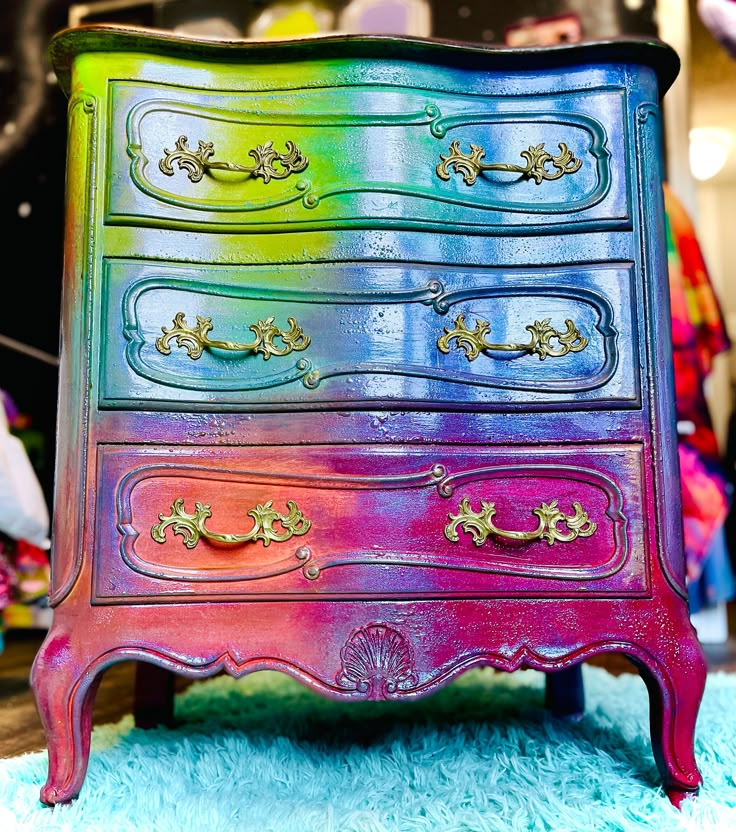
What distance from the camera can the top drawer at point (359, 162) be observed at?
986 mm

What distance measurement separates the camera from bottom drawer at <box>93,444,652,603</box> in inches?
36.7

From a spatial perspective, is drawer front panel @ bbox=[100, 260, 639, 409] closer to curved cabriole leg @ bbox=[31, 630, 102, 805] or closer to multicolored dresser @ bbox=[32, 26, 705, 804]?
multicolored dresser @ bbox=[32, 26, 705, 804]

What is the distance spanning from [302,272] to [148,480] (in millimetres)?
329

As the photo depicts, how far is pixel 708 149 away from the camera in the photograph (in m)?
2.28

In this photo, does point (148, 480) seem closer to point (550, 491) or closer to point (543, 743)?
point (550, 491)

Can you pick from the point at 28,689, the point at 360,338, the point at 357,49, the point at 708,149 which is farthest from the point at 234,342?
the point at 708,149

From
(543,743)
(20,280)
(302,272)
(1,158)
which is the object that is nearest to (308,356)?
(302,272)

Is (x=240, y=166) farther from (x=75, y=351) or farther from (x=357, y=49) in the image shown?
(x=75, y=351)

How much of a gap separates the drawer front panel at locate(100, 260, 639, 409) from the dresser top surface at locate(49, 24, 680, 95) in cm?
29

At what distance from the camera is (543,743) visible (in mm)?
1093

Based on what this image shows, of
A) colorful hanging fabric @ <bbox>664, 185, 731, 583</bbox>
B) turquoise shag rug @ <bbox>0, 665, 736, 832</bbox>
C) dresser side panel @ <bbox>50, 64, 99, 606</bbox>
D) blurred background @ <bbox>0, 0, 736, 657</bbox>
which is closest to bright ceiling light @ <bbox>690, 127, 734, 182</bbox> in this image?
blurred background @ <bbox>0, 0, 736, 657</bbox>

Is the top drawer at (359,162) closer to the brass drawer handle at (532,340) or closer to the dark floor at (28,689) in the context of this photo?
the brass drawer handle at (532,340)

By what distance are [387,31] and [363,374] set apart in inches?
57.1

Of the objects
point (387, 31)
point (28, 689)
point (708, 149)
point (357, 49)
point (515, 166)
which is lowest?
point (28, 689)
